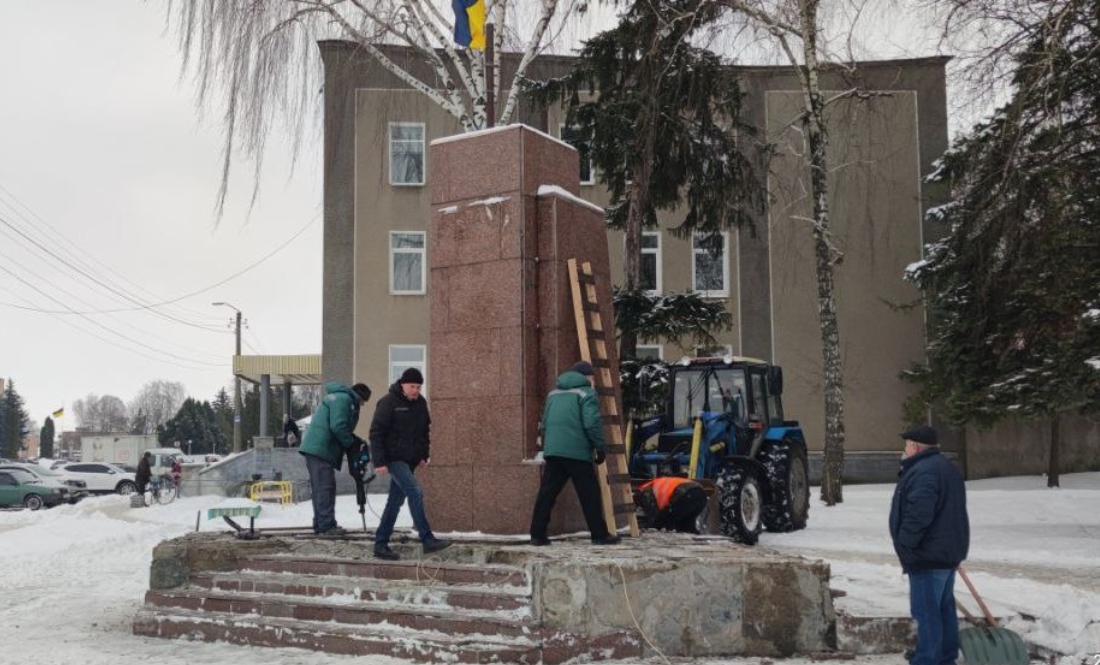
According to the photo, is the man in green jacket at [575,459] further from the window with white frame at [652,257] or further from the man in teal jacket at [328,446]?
the window with white frame at [652,257]

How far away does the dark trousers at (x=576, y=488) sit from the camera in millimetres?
8562

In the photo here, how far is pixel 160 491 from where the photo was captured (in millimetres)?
29703

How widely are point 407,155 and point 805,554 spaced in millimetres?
17849

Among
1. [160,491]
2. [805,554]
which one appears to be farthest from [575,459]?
[160,491]

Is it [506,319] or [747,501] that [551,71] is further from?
[506,319]

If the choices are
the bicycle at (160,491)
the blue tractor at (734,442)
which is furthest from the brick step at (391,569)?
the bicycle at (160,491)

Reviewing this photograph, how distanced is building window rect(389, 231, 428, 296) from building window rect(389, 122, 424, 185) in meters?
1.47

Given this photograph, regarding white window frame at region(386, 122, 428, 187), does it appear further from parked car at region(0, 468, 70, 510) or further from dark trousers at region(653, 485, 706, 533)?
dark trousers at region(653, 485, 706, 533)

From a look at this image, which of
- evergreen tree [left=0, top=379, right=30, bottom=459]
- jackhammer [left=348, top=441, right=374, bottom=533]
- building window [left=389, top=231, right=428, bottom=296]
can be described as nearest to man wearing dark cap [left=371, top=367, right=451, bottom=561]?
jackhammer [left=348, top=441, right=374, bottom=533]

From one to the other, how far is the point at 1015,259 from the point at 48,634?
37.3 feet

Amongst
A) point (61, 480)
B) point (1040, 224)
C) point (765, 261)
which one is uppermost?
point (765, 261)

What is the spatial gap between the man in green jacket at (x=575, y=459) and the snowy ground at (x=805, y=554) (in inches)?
74.7

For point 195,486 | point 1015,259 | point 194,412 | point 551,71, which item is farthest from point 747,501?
point 194,412

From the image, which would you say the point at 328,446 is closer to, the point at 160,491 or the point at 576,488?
the point at 576,488
